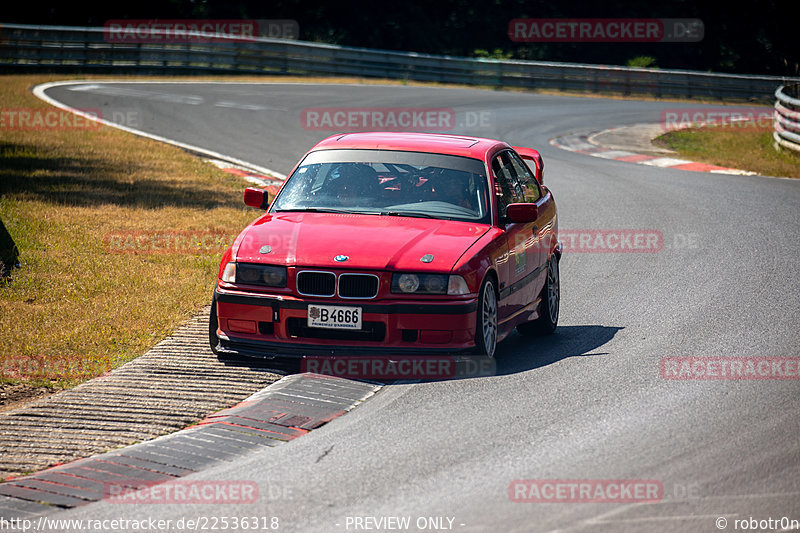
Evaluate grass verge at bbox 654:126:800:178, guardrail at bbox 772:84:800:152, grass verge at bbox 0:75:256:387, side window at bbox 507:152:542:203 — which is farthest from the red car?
guardrail at bbox 772:84:800:152

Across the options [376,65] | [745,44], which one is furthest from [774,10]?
[376,65]

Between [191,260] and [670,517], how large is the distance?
24.9ft

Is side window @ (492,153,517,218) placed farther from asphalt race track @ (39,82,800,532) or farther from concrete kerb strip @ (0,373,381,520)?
concrete kerb strip @ (0,373,381,520)

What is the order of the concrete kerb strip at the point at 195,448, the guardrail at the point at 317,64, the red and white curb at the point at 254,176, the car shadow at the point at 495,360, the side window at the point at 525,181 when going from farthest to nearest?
the guardrail at the point at 317,64, the red and white curb at the point at 254,176, the side window at the point at 525,181, the car shadow at the point at 495,360, the concrete kerb strip at the point at 195,448

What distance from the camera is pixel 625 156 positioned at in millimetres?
21422

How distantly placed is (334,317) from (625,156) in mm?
15033

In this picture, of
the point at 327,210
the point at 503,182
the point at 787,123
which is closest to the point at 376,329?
the point at 327,210

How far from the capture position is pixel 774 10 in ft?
157

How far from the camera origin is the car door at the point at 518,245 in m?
8.34

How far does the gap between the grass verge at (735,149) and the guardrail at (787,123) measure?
21 centimetres

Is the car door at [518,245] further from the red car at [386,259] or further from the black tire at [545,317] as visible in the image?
the black tire at [545,317]

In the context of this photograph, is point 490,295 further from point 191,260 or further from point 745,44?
point 745,44

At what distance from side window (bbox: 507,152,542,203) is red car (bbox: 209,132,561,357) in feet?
1.09

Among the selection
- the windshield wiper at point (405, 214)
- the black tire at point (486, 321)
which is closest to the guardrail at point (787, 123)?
the windshield wiper at point (405, 214)
